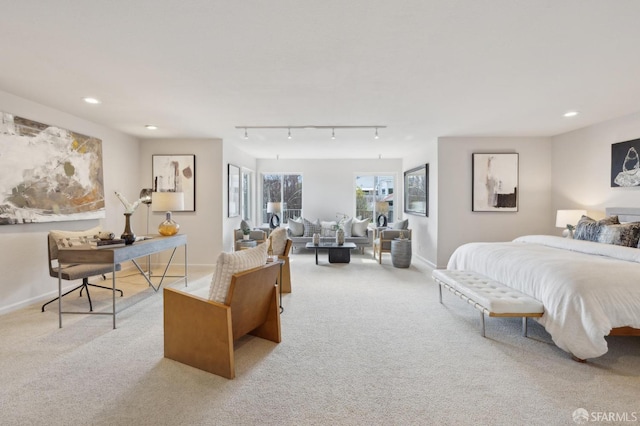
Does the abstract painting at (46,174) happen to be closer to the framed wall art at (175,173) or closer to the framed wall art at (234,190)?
the framed wall art at (175,173)

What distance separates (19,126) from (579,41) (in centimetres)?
561

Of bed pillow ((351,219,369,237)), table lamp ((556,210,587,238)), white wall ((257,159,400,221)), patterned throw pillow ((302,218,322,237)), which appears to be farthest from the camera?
white wall ((257,159,400,221))

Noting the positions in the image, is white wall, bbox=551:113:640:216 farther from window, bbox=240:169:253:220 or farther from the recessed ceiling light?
the recessed ceiling light

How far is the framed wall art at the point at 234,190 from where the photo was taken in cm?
624

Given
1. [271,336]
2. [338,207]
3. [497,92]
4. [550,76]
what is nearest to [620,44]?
[550,76]

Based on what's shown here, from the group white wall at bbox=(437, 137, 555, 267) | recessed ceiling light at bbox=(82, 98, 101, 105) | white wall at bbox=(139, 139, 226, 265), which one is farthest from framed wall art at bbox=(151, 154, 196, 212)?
white wall at bbox=(437, 137, 555, 267)

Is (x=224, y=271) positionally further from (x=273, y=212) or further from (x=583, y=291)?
(x=273, y=212)

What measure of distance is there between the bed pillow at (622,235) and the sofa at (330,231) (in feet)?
14.3

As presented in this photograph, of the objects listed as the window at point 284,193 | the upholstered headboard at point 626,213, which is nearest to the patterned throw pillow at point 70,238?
the window at point 284,193

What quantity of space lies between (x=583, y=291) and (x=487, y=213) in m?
3.50

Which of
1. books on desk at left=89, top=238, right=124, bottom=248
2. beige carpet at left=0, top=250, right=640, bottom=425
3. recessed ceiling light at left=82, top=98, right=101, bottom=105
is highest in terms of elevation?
recessed ceiling light at left=82, top=98, right=101, bottom=105

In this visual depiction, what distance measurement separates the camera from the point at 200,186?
5770 mm

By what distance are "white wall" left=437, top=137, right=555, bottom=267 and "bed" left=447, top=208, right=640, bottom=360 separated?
251 centimetres

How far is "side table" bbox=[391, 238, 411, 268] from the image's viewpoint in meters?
5.84
